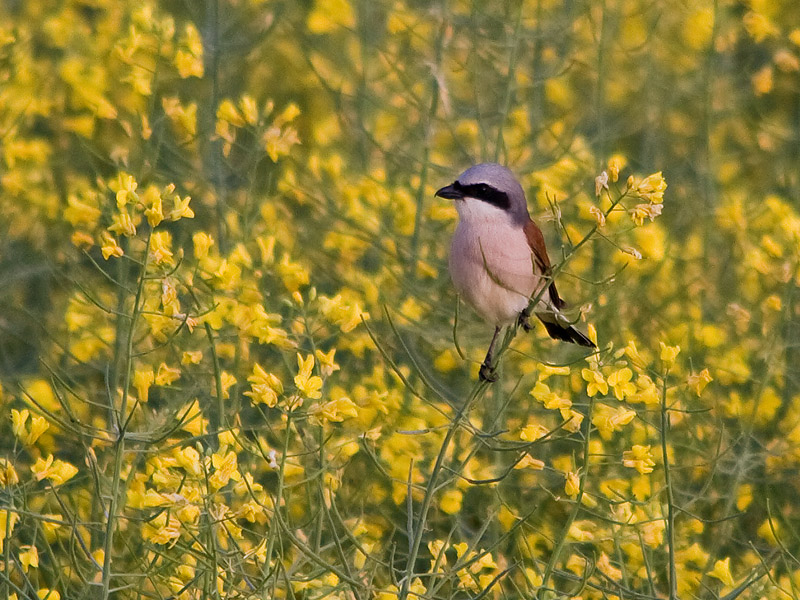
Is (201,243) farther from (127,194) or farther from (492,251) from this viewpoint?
(492,251)

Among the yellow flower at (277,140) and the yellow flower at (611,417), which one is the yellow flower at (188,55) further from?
the yellow flower at (611,417)

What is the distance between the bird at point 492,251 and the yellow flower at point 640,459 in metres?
0.79

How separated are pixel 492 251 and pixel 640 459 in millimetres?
1078

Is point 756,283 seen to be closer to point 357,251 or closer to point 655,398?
point 357,251

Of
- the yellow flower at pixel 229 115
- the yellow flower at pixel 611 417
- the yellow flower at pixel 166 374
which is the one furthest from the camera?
the yellow flower at pixel 229 115

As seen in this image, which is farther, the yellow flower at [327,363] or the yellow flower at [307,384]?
the yellow flower at [327,363]

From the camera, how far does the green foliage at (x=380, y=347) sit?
10.3 ft

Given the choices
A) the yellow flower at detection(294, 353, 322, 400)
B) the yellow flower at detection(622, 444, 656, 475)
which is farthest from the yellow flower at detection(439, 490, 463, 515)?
the yellow flower at detection(294, 353, 322, 400)

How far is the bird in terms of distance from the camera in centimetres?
407

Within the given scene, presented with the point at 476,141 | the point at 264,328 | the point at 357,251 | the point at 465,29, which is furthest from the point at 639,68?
the point at 264,328

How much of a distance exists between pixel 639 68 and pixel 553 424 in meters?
3.86

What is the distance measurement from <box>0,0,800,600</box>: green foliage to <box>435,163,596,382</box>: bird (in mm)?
215

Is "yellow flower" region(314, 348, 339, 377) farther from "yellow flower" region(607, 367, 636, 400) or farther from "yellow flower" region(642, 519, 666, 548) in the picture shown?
"yellow flower" region(642, 519, 666, 548)

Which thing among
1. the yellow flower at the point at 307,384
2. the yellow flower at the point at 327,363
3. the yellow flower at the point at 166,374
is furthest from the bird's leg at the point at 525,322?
the yellow flower at the point at 166,374
